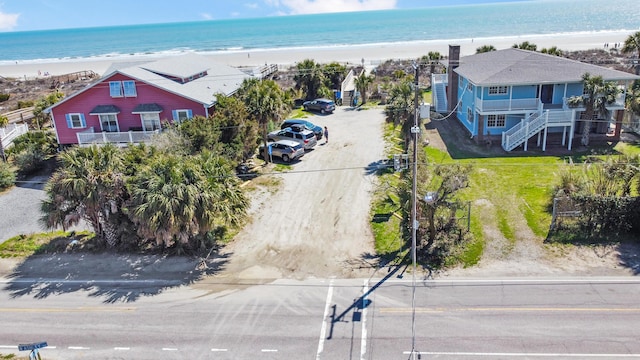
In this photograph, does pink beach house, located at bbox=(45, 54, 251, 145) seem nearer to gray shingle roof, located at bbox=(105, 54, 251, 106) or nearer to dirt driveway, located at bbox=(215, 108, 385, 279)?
gray shingle roof, located at bbox=(105, 54, 251, 106)

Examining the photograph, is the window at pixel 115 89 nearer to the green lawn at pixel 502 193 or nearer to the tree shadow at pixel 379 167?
the tree shadow at pixel 379 167

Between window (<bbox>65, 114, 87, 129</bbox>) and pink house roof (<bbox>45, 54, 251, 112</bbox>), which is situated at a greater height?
pink house roof (<bbox>45, 54, 251, 112</bbox>)

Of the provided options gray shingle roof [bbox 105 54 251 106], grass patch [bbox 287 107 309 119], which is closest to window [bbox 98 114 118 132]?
gray shingle roof [bbox 105 54 251 106]

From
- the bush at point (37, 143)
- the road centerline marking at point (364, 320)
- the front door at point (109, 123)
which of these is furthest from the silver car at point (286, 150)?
the bush at point (37, 143)

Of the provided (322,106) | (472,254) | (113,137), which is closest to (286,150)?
(113,137)

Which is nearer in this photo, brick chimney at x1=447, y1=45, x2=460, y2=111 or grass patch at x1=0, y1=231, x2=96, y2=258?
grass patch at x1=0, y1=231, x2=96, y2=258

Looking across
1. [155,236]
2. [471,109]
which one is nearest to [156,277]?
[155,236]
